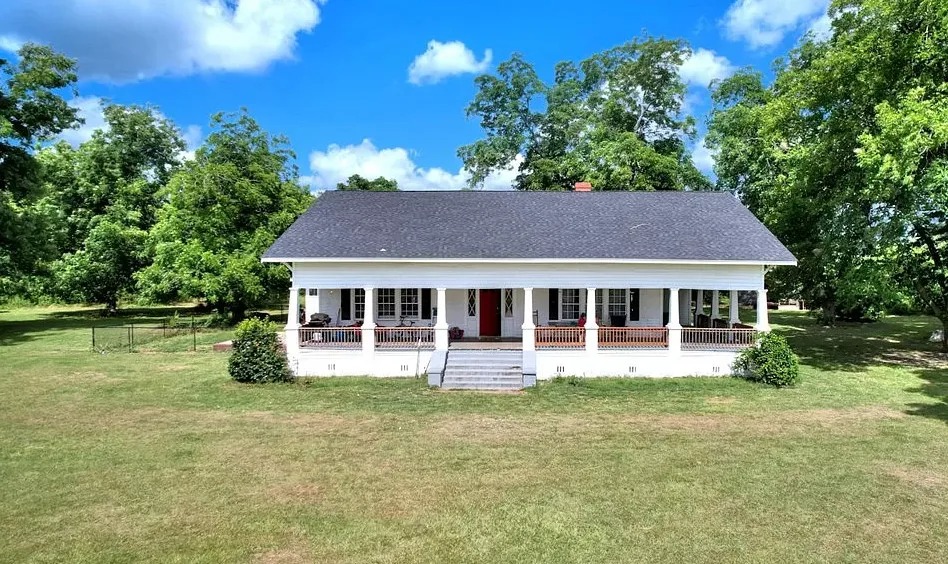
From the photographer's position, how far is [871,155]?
16.9 meters

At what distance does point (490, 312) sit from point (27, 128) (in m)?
26.4

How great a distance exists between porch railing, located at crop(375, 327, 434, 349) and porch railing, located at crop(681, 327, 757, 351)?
821 centimetres

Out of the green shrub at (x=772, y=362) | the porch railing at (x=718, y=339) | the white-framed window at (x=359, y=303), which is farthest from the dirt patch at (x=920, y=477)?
the white-framed window at (x=359, y=303)

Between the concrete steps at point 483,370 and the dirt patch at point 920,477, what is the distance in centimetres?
898

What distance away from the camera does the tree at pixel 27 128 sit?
93.1ft

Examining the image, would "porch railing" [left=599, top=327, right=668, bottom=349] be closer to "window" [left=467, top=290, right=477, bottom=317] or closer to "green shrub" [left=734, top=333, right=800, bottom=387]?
"green shrub" [left=734, top=333, right=800, bottom=387]

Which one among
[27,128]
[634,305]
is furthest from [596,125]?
[27,128]

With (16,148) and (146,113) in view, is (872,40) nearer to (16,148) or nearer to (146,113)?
(16,148)

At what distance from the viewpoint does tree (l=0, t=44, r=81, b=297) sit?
1118 inches

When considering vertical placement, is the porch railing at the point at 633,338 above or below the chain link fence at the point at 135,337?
above

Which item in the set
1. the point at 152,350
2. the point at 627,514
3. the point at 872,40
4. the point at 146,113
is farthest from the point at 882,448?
the point at 146,113

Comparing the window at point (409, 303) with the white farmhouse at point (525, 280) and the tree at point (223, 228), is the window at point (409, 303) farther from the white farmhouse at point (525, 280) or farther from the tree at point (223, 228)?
the tree at point (223, 228)

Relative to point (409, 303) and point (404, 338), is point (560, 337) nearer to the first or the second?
point (404, 338)

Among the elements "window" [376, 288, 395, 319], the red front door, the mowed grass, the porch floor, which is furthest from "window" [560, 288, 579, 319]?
"window" [376, 288, 395, 319]
